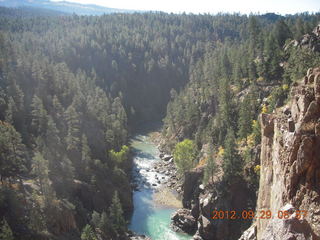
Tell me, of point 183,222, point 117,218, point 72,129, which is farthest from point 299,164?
point 72,129

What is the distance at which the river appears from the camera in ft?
197

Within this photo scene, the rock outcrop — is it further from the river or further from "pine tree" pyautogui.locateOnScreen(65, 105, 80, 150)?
"pine tree" pyautogui.locateOnScreen(65, 105, 80, 150)

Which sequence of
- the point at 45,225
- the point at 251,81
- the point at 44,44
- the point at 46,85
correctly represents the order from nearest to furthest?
1. the point at 45,225
2. the point at 251,81
3. the point at 46,85
4. the point at 44,44

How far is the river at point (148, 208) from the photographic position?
197 feet

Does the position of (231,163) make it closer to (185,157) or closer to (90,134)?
(185,157)

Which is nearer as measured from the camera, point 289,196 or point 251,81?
point 289,196

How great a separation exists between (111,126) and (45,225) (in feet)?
156

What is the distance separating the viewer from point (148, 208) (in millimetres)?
69562

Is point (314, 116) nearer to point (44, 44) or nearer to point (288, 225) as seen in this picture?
point (288, 225)

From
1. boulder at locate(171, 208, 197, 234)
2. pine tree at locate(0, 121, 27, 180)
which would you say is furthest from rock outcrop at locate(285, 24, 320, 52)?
pine tree at locate(0, 121, 27, 180)

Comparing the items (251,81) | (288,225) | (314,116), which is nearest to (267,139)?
(314,116)

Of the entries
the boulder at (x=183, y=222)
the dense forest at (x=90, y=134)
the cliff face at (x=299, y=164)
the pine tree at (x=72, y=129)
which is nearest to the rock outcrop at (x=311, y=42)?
the dense forest at (x=90, y=134)

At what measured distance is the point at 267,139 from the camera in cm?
3388

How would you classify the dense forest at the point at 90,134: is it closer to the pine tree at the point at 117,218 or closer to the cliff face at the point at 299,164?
the pine tree at the point at 117,218
